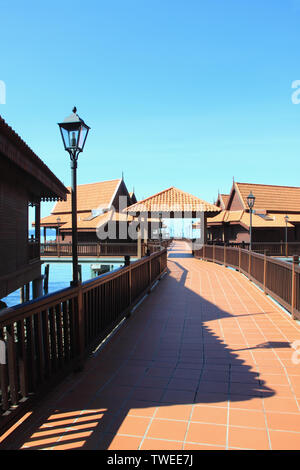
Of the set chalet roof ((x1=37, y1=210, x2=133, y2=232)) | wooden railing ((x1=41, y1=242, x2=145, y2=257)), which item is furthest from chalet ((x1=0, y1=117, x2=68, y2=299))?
chalet roof ((x1=37, y1=210, x2=133, y2=232))

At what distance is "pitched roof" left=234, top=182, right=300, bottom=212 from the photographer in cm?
3019

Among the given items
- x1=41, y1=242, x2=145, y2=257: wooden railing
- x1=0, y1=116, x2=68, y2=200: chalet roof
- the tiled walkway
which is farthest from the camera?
x1=41, y1=242, x2=145, y2=257: wooden railing

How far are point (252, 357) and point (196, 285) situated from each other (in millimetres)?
6733

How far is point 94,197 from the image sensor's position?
35250mm

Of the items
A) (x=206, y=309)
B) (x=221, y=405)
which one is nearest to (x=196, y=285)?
(x=206, y=309)

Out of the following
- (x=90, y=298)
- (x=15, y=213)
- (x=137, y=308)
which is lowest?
(x=137, y=308)

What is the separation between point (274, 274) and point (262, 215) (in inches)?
859

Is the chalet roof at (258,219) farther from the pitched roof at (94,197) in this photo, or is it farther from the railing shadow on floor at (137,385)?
the railing shadow on floor at (137,385)

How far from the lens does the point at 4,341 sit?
8.55 ft

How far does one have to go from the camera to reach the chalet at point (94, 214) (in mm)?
29047

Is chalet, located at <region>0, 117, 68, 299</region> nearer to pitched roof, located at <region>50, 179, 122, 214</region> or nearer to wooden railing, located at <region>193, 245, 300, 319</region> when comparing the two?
wooden railing, located at <region>193, 245, 300, 319</region>

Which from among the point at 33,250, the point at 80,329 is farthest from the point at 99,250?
the point at 80,329

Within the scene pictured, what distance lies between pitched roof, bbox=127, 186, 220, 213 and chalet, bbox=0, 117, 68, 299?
9401 mm
